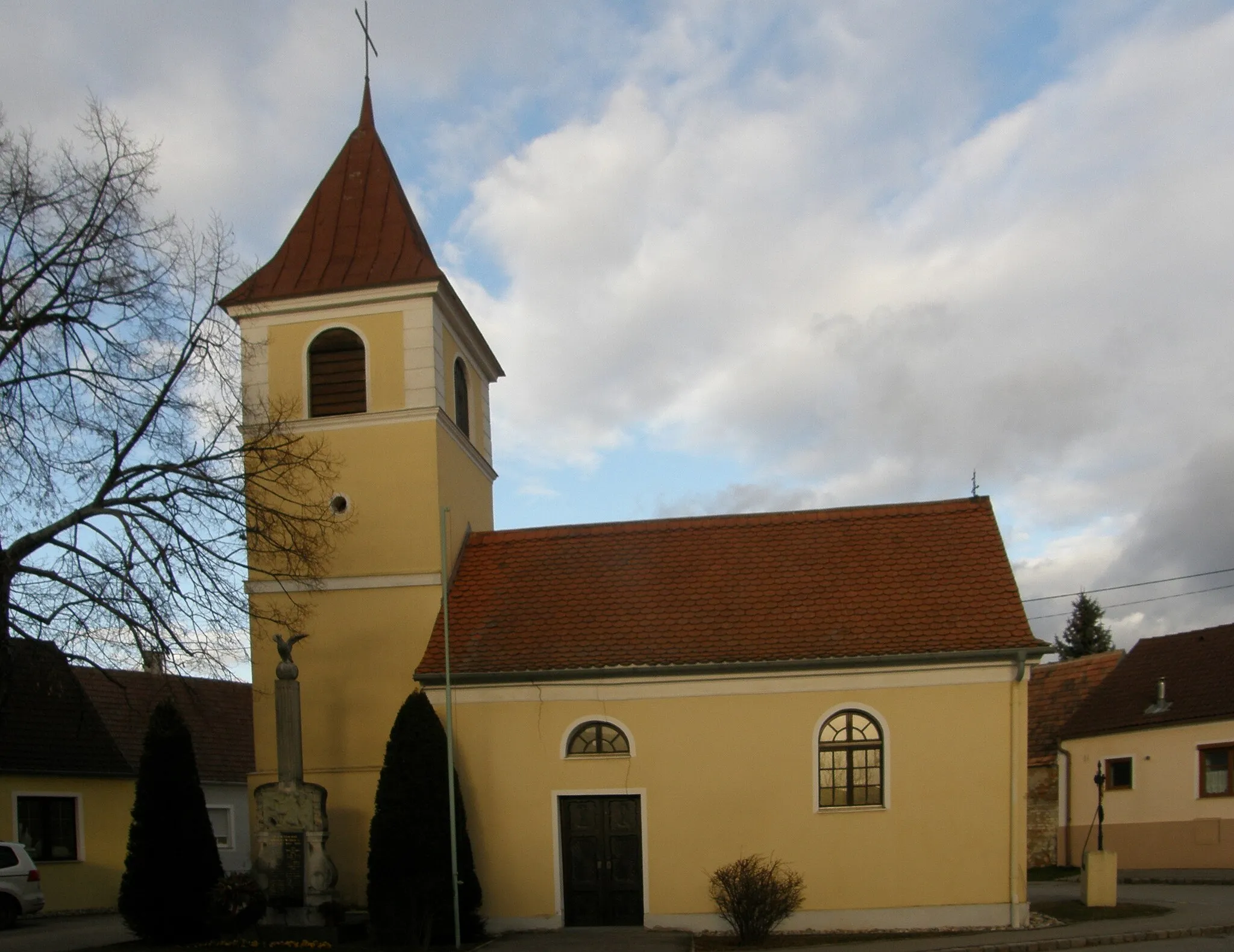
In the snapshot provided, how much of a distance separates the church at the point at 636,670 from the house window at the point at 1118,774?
13.6 metres

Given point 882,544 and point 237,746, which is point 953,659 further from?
point 237,746

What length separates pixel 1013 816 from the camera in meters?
16.9

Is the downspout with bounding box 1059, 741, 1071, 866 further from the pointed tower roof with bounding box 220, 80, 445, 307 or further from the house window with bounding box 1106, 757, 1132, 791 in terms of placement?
the pointed tower roof with bounding box 220, 80, 445, 307

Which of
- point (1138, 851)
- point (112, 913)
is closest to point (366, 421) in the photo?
point (112, 913)

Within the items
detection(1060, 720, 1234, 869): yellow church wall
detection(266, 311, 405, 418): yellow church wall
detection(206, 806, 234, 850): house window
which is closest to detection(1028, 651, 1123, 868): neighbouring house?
detection(1060, 720, 1234, 869): yellow church wall

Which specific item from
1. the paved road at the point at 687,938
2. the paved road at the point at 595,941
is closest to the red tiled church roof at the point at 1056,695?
the paved road at the point at 687,938

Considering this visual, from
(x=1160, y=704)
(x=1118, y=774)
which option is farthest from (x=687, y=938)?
(x=1160, y=704)

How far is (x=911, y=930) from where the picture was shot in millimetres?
16719

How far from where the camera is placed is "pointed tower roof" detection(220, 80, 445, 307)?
20172mm

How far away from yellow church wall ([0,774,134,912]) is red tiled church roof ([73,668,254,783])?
1.12 meters

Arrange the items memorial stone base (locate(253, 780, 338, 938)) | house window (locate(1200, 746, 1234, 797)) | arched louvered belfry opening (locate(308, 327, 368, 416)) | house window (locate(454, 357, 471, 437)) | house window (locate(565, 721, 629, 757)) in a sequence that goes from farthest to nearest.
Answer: house window (locate(1200, 746, 1234, 797)) → house window (locate(454, 357, 471, 437)) → arched louvered belfry opening (locate(308, 327, 368, 416)) → house window (locate(565, 721, 629, 757)) → memorial stone base (locate(253, 780, 338, 938))

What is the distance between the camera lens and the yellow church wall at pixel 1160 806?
26.7 m

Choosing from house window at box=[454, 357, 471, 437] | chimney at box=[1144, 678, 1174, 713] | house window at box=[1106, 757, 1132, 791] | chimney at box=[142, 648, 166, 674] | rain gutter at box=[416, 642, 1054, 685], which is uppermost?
house window at box=[454, 357, 471, 437]

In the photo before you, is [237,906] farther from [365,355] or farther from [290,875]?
[365,355]
